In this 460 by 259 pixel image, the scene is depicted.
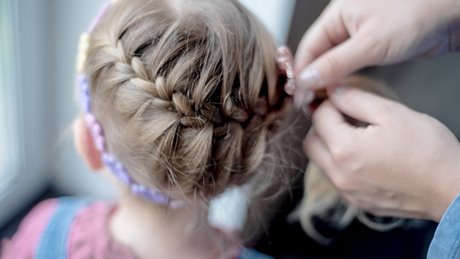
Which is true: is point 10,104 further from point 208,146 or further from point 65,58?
point 208,146

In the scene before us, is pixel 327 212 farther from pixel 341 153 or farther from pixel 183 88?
pixel 183 88

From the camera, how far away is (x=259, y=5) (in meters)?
0.89

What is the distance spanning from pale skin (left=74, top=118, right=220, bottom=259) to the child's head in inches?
3.2

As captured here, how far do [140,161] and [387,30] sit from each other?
39 centimetres

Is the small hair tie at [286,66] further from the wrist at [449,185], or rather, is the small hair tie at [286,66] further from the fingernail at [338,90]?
the wrist at [449,185]

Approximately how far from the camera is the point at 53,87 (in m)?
1.02

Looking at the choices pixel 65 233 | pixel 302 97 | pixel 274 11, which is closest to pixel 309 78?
pixel 302 97

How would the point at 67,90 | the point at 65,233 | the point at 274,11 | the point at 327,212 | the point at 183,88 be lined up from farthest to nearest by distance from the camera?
the point at 327,212 → the point at 67,90 → the point at 274,11 → the point at 65,233 → the point at 183,88

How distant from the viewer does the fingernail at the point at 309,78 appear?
2.19 feet

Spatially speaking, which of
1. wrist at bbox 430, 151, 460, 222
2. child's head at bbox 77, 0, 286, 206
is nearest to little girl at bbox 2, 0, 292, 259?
child's head at bbox 77, 0, 286, 206

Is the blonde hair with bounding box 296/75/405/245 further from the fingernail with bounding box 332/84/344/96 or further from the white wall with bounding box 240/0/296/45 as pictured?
the white wall with bounding box 240/0/296/45

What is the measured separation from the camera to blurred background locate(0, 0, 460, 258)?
0.88 metres

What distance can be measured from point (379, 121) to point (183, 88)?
0.91ft

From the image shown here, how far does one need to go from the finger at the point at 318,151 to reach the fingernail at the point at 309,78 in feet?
0.32
